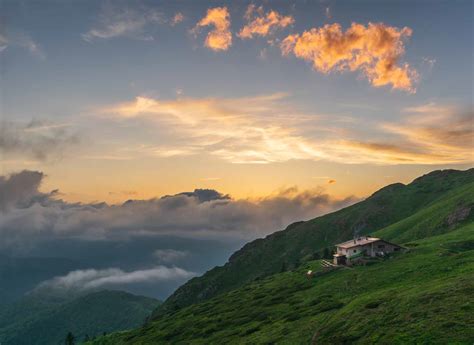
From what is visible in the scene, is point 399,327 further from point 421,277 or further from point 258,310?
point 258,310

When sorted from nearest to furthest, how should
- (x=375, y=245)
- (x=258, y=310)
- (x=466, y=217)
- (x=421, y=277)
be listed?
1. (x=421, y=277)
2. (x=258, y=310)
3. (x=375, y=245)
4. (x=466, y=217)

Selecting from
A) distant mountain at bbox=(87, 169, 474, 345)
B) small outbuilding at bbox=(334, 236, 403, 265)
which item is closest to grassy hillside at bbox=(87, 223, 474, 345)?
distant mountain at bbox=(87, 169, 474, 345)

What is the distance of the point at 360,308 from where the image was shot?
7406 centimetres

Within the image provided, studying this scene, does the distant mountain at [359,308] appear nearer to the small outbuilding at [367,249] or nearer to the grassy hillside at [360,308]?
the grassy hillside at [360,308]

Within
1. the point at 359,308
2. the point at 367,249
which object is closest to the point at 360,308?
the point at 359,308

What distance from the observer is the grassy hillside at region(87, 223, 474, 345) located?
192 feet

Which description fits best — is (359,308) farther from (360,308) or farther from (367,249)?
(367,249)

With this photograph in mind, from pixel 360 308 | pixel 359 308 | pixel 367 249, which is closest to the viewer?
pixel 360 308

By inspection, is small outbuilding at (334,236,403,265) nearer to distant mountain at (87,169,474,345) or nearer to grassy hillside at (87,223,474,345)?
distant mountain at (87,169,474,345)

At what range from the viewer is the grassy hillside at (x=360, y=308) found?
5862 cm

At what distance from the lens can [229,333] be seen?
327 feet

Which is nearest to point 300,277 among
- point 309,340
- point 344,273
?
point 344,273

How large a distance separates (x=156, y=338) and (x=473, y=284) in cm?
9788

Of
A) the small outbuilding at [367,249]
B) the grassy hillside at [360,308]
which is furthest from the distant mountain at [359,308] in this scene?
the small outbuilding at [367,249]
